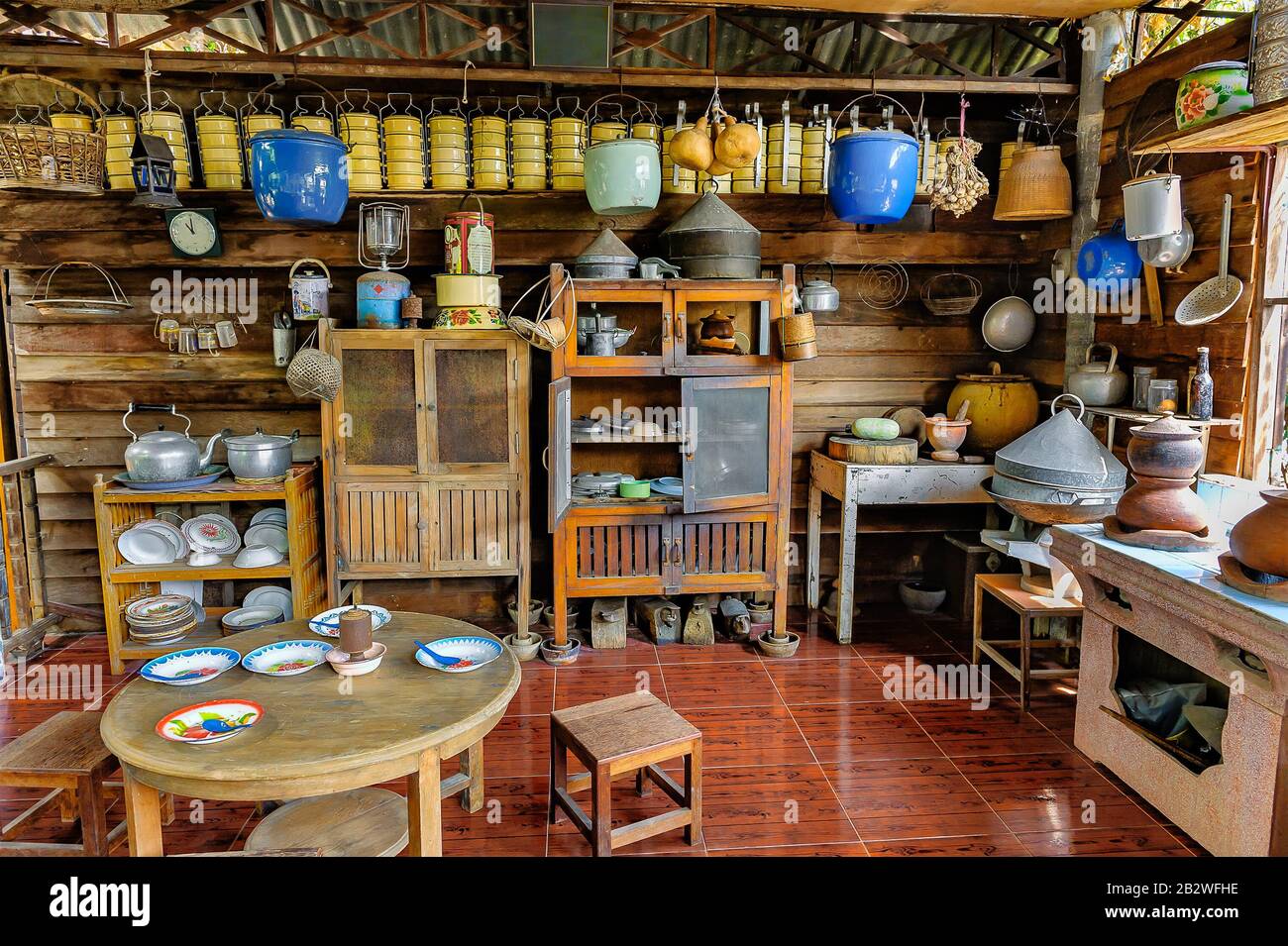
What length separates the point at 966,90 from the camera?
14.1 feet

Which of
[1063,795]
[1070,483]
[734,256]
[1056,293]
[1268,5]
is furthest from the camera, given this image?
[1056,293]

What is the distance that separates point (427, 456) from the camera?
13.8 feet

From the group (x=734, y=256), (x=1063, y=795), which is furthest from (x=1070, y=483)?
(x=734, y=256)

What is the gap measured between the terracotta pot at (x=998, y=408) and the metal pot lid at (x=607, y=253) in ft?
6.36

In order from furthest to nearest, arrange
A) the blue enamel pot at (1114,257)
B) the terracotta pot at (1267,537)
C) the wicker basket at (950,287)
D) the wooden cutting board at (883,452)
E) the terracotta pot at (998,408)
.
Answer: the wicker basket at (950,287) → the terracotta pot at (998,408) → the wooden cutting board at (883,452) → the blue enamel pot at (1114,257) → the terracotta pot at (1267,537)

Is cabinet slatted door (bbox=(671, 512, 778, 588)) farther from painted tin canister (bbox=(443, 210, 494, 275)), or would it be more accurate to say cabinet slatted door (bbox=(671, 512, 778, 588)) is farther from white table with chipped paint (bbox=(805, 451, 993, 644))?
painted tin canister (bbox=(443, 210, 494, 275))

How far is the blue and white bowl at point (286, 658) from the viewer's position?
251cm

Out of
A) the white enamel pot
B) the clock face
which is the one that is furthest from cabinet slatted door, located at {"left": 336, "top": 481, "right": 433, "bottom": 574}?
the white enamel pot

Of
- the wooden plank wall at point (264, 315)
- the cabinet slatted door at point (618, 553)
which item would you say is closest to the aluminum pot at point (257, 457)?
the wooden plank wall at point (264, 315)

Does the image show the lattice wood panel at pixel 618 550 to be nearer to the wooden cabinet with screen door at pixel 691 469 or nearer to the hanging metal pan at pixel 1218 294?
the wooden cabinet with screen door at pixel 691 469

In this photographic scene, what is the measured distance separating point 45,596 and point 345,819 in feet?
9.82

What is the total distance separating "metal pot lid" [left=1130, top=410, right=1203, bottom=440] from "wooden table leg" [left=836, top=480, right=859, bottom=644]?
1.54m

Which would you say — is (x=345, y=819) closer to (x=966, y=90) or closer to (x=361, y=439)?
(x=361, y=439)

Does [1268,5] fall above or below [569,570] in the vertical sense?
above
